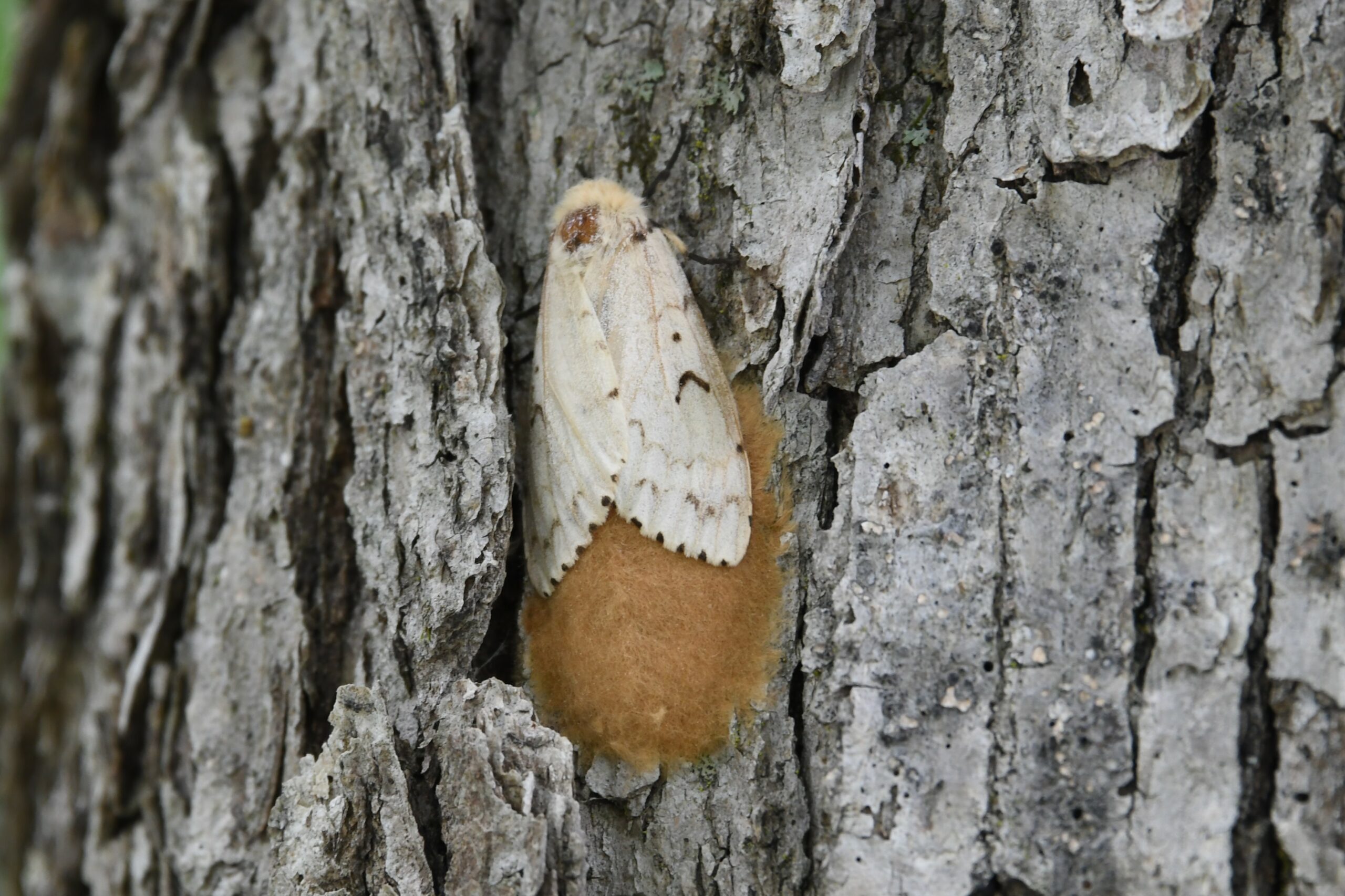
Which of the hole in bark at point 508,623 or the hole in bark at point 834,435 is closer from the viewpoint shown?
the hole in bark at point 834,435

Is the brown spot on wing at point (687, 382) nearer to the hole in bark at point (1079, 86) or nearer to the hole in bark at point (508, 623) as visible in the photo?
the hole in bark at point (508, 623)

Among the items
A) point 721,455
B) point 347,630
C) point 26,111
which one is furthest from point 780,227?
point 26,111

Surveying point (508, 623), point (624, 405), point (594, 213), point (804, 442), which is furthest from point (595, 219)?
point (508, 623)

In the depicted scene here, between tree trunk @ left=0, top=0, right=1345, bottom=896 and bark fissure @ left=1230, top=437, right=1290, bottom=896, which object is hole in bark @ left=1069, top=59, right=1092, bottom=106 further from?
bark fissure @ left=1230, top=437, right=1290, bottom=896

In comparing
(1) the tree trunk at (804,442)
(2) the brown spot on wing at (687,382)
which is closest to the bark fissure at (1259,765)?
(1) the tree trunk at (804,442)

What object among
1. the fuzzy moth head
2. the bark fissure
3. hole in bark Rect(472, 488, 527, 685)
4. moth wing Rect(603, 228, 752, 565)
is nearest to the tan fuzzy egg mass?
moth wing Rect(603, 228, 752, 565)

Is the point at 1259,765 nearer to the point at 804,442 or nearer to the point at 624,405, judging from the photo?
the point at 804,442
